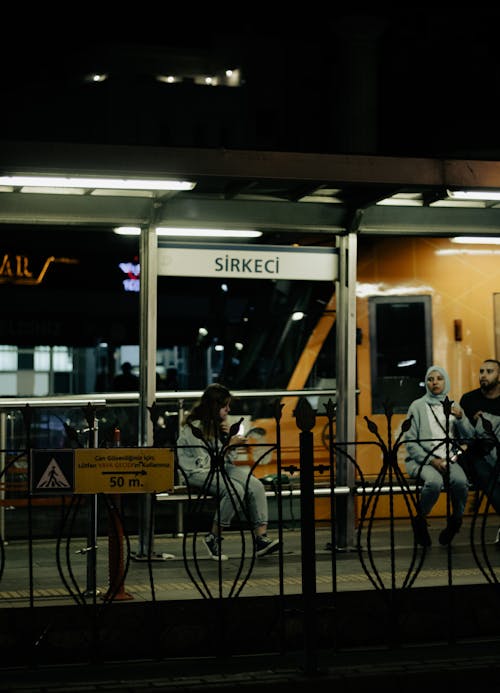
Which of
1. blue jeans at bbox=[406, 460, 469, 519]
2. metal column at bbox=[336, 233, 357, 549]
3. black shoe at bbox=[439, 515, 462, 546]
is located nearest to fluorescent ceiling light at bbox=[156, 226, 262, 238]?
metal column at bbox=[336, 233, 357, 549]

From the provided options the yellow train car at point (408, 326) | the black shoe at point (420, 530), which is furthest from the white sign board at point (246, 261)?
the black shoe at point (420, 530)

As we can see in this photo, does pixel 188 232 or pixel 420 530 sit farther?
pixel 188 232

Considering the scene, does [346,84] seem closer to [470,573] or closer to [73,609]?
[470,573]

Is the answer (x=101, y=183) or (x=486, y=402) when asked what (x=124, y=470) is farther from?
(x=486, y=402)

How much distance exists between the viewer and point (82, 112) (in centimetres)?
1766

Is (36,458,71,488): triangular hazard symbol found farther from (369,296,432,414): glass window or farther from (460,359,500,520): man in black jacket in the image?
(369,296,432,414): glass window

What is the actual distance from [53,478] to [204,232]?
11.8ft

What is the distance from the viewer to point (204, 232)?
964 centimetres

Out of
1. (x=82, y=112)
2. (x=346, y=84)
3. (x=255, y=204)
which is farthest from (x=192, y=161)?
(x=82, y=112)

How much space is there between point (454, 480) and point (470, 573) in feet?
4.48

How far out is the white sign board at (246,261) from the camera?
941 cm

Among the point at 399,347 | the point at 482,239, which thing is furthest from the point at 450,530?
the point at 399,347

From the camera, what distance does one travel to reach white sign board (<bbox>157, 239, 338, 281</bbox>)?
9.41 meters

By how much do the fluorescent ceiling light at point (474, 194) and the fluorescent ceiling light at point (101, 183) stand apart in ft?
6.90
